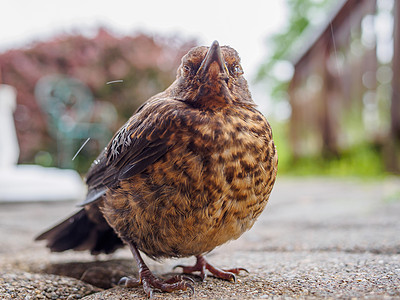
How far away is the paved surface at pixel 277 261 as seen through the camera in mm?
1635

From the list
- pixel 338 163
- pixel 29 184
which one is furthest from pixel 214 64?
pixel 338 163

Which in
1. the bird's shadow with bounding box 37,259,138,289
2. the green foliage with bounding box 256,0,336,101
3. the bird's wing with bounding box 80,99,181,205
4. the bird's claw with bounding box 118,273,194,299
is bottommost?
the bird's shadow with bounding box 37,259,138,289

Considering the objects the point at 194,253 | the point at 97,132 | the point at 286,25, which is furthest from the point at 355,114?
the point at 194,253

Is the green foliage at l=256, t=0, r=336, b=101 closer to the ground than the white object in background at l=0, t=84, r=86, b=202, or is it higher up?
higher up

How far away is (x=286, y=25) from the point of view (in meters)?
9.65

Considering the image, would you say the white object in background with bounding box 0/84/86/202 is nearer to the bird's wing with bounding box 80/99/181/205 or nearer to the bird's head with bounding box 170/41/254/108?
the bird's wing with bounding box 80/99/181/205

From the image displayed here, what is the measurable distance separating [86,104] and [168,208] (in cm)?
838

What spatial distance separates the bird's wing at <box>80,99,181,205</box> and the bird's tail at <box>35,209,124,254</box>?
14.8 inches

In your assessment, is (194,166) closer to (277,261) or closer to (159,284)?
(159,284)

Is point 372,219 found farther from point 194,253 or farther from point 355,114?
point 355,114

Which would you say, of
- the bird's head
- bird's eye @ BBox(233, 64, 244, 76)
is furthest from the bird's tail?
bird's eye @ BBox(233, 64, 244, 76)

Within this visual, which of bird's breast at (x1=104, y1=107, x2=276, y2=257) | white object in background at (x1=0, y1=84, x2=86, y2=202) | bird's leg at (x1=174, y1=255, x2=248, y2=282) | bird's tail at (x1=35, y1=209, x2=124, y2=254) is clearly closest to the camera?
bird's breast at (x1=104, y1=107, x2=276, y2=257)

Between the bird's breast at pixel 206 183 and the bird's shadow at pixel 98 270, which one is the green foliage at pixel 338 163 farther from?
the bird's breast at pixel 206 183

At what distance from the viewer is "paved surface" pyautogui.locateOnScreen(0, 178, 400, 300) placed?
64.4 inches
